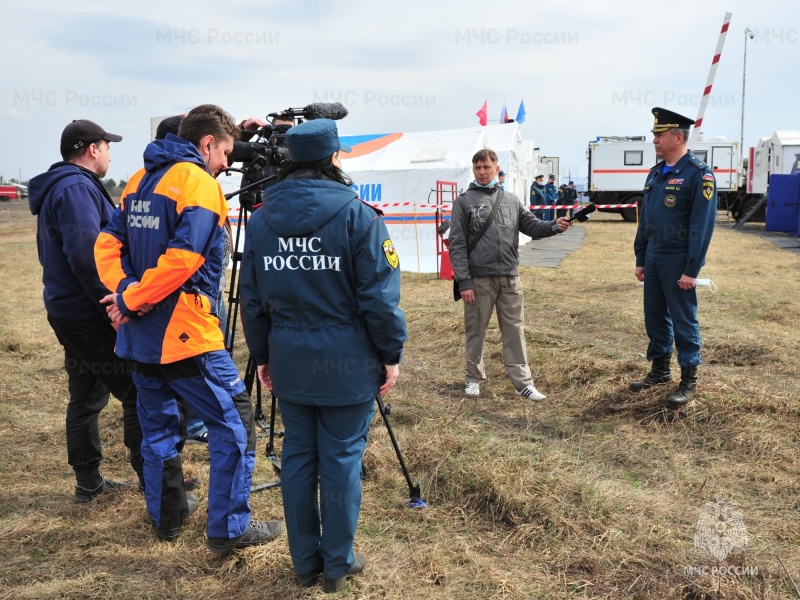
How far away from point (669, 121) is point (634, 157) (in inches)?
965

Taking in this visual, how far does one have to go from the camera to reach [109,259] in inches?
115

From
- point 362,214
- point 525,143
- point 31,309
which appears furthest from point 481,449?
point 525,143

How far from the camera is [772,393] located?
16.1 feet

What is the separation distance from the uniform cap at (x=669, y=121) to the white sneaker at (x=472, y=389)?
2328mm

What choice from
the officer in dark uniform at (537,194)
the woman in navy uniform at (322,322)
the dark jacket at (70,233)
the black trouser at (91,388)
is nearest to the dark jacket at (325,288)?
the woman in navy uniform at (322,322)

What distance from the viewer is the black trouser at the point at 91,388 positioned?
3533 mm

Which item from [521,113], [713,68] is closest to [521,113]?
[521,113]

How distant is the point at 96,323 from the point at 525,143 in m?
17.8

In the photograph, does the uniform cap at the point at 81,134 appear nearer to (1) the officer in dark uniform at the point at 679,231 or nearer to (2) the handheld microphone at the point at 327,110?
(2) the handheld microphone at the point at 327,110

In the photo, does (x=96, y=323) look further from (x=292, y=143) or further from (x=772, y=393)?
(x=772, y=393)

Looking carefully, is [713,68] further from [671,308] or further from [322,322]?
[322,322]

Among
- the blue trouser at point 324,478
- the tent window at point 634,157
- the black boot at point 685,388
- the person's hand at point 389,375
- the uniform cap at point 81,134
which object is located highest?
the tent window at point 634,157

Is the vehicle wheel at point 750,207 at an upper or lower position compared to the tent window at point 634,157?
lower

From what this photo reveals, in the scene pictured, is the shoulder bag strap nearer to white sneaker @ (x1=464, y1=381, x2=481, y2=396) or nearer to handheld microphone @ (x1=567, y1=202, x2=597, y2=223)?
handheld microphone @ (x1=567, y1=202, x2=597, y2=223)
